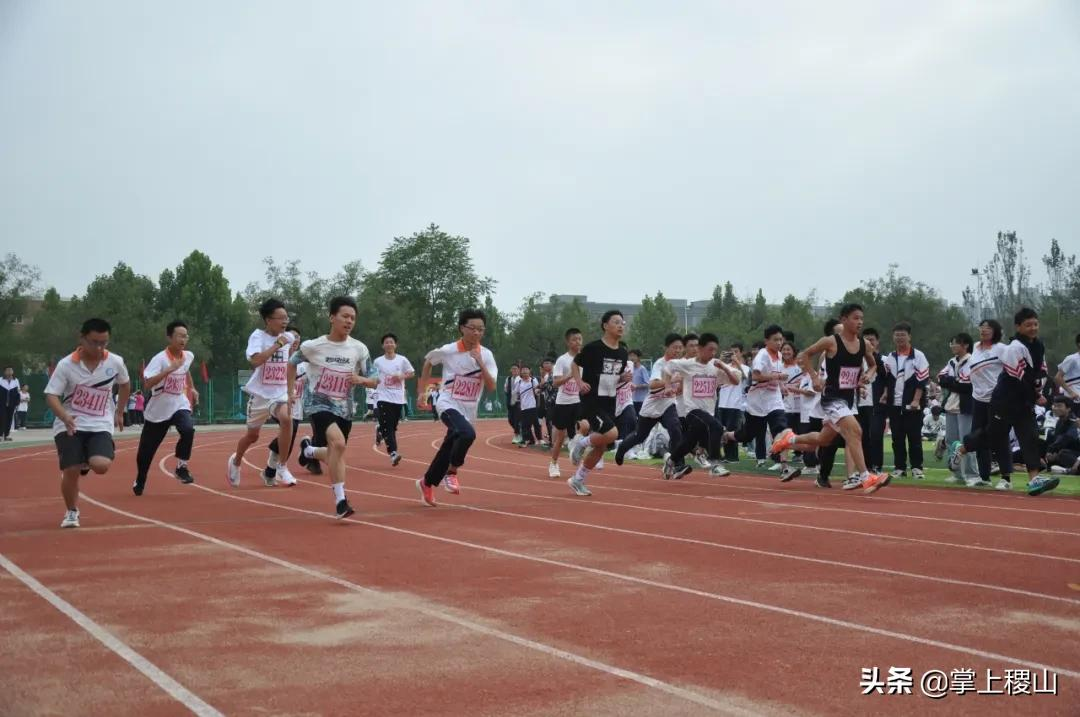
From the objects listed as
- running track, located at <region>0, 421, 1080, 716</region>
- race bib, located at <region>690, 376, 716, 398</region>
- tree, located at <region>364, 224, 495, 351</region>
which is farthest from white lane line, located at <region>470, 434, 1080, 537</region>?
tree, located at <region>364, 224, 495, 351</region>

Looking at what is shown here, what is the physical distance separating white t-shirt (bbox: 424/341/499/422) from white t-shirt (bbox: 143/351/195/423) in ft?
11.5

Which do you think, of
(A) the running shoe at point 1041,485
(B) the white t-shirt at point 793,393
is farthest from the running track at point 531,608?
(B) the white t-shirt at point 793,393

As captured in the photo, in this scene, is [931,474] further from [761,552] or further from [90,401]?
[90,401]

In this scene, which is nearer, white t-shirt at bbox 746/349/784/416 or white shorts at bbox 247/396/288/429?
white shorts at bbox 247/396/288/429

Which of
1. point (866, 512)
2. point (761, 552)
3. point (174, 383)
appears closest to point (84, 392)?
point (174, 383)

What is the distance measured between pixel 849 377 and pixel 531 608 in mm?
7505

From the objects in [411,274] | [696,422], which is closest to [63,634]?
[696,422]

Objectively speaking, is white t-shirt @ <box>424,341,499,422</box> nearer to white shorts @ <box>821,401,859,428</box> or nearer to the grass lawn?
white shorts @ <box>821,401,859,428</box>

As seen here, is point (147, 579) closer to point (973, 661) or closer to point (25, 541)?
point (25, 541)

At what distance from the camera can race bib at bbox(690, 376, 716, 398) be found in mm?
14820

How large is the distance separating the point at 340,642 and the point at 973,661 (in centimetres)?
291

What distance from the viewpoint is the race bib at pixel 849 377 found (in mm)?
Answer: 12500

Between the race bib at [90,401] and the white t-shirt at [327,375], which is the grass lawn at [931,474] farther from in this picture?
the race bib at [90,401]

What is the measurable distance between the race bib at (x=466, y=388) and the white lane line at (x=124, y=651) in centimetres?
501
